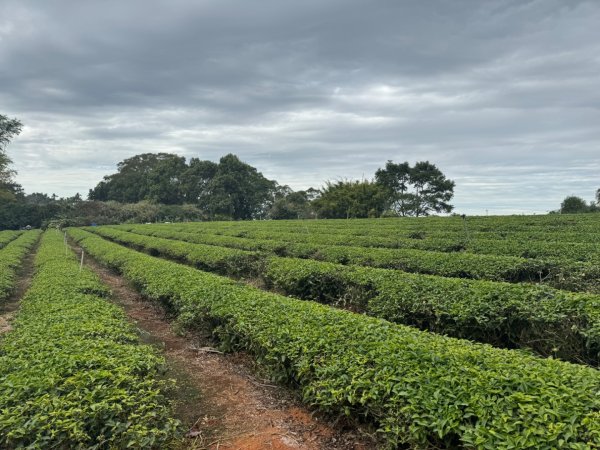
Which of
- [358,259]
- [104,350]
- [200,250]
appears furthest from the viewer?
[200,250]

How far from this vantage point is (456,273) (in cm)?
940

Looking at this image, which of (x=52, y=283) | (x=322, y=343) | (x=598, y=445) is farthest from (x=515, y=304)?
(x=52, y=283)

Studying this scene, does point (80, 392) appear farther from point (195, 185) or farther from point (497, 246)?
point (195, 185)

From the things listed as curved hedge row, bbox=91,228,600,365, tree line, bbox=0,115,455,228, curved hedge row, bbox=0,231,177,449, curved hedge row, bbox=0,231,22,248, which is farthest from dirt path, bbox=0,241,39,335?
tree line, bbox=0,115,455,228

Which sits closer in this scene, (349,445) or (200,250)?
(349,445)

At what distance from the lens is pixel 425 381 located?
344 cm

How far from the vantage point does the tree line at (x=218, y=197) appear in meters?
48.9

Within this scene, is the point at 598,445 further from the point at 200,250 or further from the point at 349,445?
the point at 200,250

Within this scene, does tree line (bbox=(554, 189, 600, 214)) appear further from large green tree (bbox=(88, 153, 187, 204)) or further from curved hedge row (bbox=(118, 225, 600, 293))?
large green tree (bbox=(88, 153, 187, 204))

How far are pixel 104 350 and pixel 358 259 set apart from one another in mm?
8358

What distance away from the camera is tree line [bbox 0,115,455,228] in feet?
160

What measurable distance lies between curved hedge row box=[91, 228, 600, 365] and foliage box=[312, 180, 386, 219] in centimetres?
3730

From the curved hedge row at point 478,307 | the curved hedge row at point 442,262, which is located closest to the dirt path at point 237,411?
the curved hedge row at point 478,307

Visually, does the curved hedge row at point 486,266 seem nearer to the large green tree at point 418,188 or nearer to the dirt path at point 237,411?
the dirt path at point 237,411
